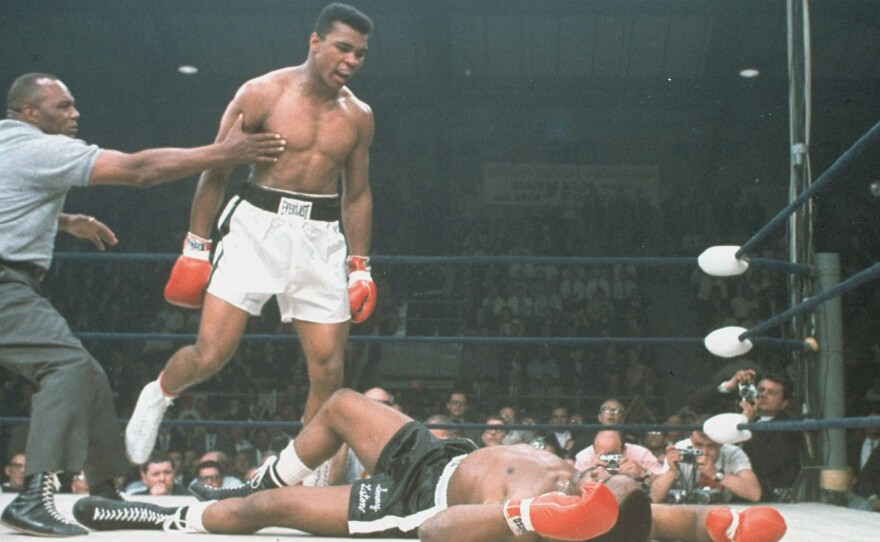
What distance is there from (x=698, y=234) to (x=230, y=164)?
751 centimetres

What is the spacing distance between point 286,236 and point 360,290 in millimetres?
300

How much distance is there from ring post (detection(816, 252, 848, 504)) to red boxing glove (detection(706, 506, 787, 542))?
1.54m

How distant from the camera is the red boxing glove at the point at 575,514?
4.95 ft

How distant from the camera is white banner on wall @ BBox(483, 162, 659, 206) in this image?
991cm

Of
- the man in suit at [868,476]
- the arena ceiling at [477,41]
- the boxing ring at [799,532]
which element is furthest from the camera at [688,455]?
the arena ceiling at [477,41]

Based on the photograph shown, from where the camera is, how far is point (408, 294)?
355 inches

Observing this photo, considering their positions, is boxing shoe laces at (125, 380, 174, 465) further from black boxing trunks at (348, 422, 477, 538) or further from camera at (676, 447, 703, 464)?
camera at (676, 447, 703, 464)

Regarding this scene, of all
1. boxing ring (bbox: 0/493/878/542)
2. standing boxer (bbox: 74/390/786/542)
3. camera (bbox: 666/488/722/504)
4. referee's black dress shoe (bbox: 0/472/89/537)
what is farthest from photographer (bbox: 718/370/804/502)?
referee's black dress shoe (bbox: 0/472/89/537)

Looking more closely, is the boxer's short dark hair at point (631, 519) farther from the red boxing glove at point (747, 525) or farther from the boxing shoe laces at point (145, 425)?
the boxing shoe laces at point (145, 425)

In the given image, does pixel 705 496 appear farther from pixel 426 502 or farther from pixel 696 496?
pixel 426 502

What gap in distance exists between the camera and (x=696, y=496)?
3432 mm

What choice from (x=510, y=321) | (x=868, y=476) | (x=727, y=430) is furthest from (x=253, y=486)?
(x=510, y=321)

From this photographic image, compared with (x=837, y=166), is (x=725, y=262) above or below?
below

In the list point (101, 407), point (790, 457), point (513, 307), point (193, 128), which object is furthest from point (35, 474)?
point (193, 128)
